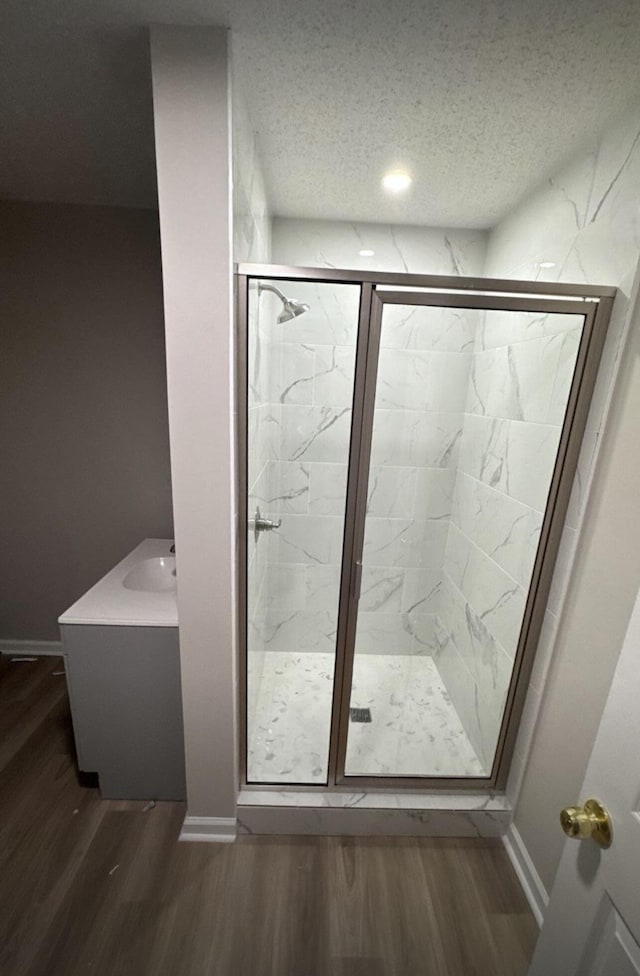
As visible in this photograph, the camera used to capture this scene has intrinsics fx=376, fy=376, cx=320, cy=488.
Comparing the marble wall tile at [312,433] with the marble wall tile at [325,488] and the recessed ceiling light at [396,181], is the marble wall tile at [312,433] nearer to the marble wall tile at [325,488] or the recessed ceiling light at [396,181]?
the marble wall tile at [325,488]

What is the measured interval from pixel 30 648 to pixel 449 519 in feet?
8.41

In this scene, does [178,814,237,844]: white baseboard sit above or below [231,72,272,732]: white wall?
below

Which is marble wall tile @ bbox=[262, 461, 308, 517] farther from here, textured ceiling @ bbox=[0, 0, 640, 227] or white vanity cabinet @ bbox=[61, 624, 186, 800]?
textured ceiling @ bbox=[0, 0, 640, 227]

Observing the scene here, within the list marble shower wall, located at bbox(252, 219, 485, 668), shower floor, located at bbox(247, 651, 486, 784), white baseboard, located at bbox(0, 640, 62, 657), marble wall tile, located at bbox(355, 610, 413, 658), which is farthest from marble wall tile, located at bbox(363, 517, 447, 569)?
white baseboard, located at bbox(0, 640, 62, 657)

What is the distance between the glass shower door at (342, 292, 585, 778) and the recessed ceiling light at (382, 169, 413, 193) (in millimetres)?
476

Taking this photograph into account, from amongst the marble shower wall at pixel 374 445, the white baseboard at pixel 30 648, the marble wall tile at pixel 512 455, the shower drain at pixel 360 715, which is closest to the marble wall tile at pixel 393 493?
the marble shower wall at pixel 374 445

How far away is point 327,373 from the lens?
6.42 feet

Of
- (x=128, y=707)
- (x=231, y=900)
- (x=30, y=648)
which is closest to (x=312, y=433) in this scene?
(x=128, y=707)

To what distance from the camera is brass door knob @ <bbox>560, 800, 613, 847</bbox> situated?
62 centimetres

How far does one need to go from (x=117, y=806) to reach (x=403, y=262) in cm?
272

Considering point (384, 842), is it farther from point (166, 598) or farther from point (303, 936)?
point (166, 598)

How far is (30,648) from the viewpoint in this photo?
7.31ft

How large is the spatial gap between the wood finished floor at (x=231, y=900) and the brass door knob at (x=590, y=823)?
35.3 inches

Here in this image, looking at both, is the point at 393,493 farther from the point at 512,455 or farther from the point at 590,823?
the point at 590,823
